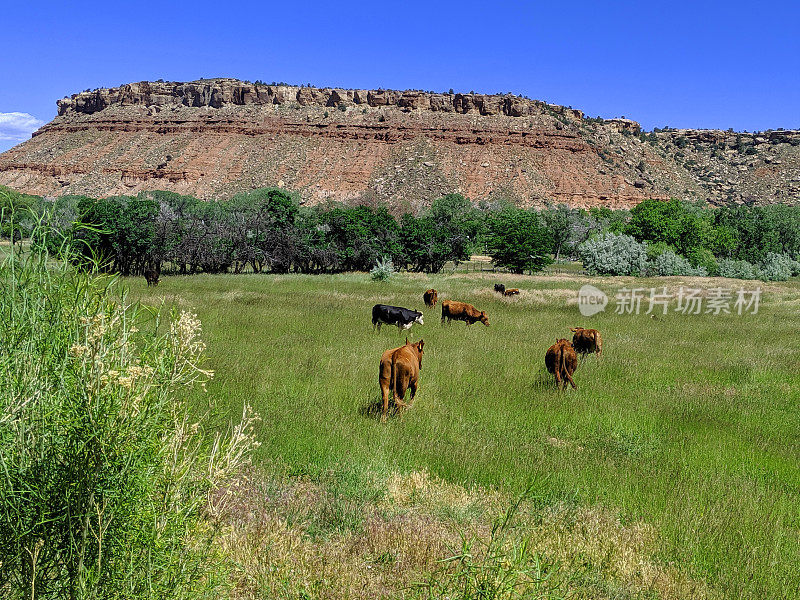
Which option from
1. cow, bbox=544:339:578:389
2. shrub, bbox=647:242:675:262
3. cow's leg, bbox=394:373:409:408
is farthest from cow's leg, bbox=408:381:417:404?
shrub, bbox=647:242:675:262

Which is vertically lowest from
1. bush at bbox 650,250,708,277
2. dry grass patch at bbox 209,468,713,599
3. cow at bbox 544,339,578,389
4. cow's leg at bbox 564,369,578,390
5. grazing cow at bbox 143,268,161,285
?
dry grass patch at bbox 209,468,713,599

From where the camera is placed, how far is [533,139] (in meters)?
125

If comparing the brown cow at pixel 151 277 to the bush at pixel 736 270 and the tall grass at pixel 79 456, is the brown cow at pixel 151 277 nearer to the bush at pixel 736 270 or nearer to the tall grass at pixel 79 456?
the tall grass at pixel 79 456

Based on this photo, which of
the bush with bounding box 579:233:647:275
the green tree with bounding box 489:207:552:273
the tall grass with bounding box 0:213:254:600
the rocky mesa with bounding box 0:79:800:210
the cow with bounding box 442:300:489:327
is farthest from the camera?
the rocky mesa with bounding box 0:79:800:210

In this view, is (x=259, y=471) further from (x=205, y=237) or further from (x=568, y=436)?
(x=205, y=237)

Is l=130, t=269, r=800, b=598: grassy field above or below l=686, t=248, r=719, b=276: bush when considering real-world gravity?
below

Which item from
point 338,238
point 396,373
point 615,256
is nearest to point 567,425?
point 396,373

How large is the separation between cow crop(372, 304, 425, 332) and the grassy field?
1.12 ft

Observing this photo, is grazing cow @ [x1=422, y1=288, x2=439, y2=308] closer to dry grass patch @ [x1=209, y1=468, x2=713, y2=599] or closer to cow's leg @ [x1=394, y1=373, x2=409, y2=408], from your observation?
cow's leg @ [x1=394, y1=373, x2=409, y2=408]

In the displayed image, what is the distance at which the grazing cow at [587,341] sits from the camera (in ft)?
43.0

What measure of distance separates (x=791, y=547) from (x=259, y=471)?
17.1 feet

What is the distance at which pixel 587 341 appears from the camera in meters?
13.2

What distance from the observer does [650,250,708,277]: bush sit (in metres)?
46.3

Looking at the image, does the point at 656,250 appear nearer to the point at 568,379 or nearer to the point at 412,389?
the point at 568,379
